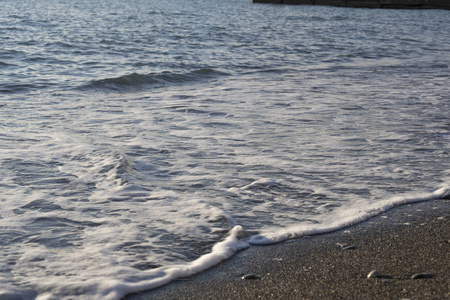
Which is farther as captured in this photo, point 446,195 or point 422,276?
point 446,195

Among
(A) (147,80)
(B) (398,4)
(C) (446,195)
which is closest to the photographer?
(C) (446,195)

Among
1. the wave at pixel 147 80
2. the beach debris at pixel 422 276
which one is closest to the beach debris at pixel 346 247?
the beach debris at pixel 422 276

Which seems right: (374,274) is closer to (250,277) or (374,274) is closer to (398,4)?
(250,277)

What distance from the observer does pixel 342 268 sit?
2352 millimetres

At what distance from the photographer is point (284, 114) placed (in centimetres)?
600

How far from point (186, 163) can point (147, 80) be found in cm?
532

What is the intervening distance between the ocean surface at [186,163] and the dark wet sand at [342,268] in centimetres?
11

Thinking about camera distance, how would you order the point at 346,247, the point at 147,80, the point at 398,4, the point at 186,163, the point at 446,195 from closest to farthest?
the point at 346,247 → the point at 446,195 → the point at 186,163 → the point at 147,80 → the point at 398,4

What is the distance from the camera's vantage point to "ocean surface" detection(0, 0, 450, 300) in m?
2.57

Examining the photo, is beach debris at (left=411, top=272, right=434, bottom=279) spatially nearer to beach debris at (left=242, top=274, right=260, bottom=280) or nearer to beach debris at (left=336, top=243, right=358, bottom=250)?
beach debris at (left=336, top=243, right=358, bottom=250)

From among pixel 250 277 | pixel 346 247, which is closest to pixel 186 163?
pixel 346 247

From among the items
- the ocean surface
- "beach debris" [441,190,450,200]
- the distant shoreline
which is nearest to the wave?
the ocean surface

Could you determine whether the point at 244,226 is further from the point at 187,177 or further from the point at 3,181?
the point at 3,181

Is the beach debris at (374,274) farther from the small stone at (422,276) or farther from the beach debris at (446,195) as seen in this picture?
the beach debris at (446,195)
